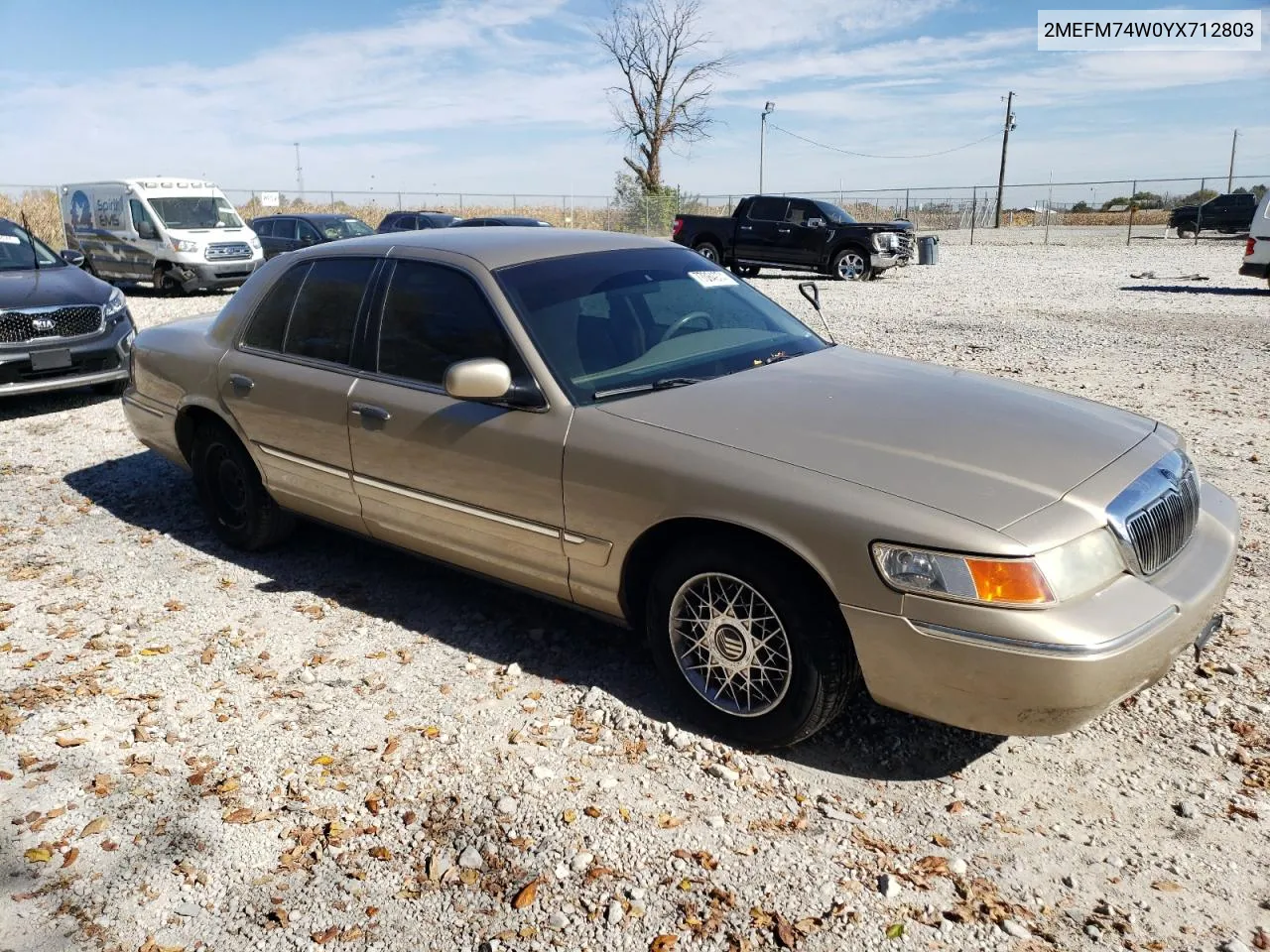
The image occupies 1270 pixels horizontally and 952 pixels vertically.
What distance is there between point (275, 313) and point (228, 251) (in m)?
14.9

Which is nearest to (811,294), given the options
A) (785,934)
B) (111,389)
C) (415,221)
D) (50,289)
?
(785,934)

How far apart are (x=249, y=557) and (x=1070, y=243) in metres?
33.5

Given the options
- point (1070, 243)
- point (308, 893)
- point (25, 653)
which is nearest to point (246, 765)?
point (308, 893)

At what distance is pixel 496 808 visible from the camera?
3168mm

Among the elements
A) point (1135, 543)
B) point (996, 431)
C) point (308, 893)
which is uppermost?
point (996, 431)

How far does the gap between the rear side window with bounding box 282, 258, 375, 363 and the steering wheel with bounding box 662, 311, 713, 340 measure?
1428 millimetres

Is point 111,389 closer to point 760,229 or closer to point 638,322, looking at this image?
point 638,322

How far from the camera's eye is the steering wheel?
4.12m

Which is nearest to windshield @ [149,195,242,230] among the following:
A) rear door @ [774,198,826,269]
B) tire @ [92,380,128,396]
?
tire @ [92,380,128,396]

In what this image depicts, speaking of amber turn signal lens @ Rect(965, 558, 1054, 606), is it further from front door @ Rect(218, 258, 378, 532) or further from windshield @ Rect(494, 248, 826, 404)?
front door @ Rect(218, 258, 378, 532)

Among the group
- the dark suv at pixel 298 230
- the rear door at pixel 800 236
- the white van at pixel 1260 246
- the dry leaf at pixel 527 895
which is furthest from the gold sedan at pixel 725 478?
the rear door at pixel 800 236

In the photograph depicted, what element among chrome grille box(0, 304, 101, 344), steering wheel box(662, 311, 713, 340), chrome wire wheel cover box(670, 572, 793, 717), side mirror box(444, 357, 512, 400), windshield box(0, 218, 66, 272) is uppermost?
windshield box(0, 218, 66, 272)

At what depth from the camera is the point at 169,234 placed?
17812 mm

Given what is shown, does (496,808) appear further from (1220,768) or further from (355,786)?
(1220,768)
